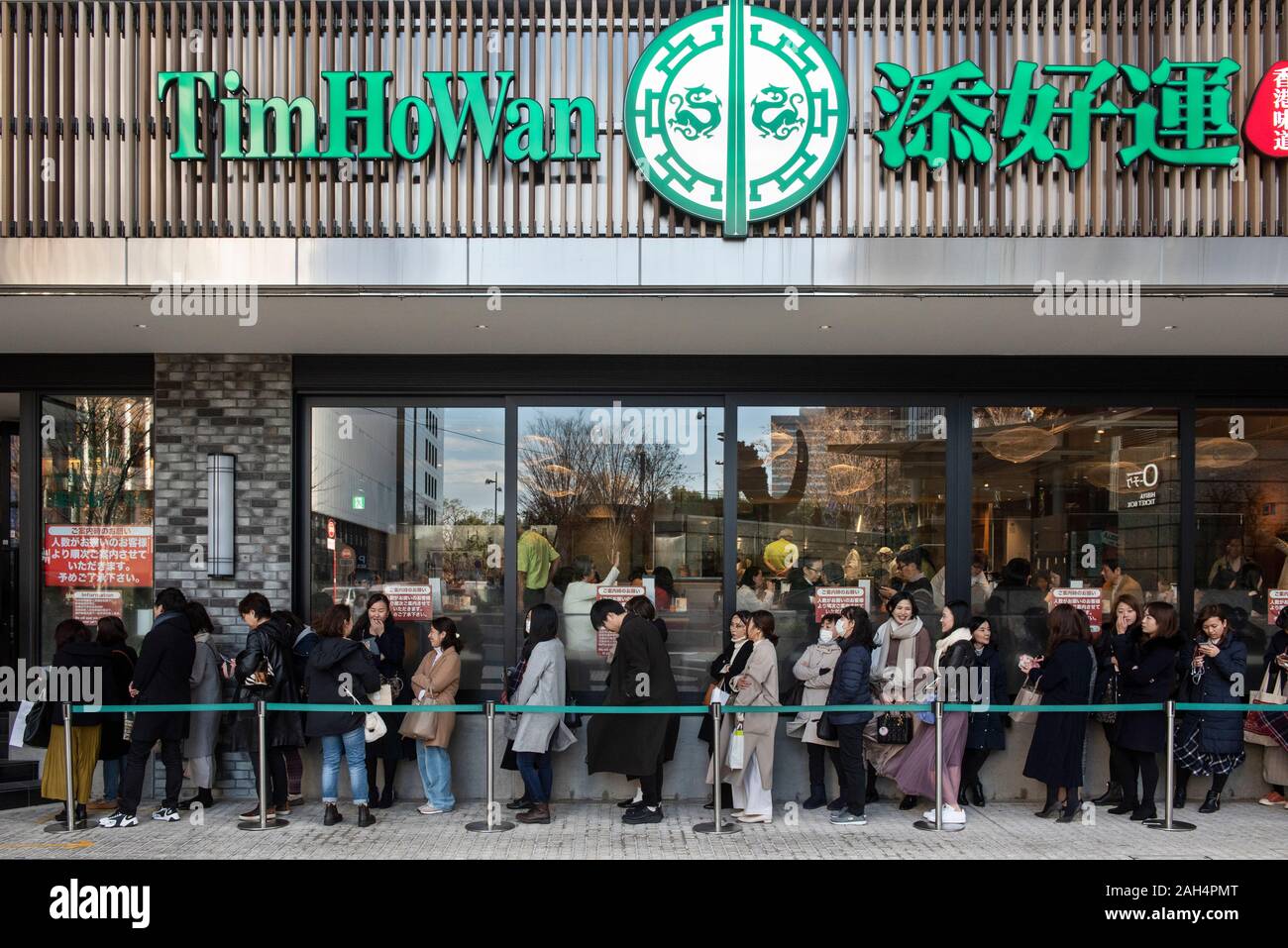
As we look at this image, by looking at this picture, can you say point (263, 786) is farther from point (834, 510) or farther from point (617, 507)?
point (834, 510)

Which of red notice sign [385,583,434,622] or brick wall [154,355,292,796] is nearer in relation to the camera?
brick wall [154,355,292,796]

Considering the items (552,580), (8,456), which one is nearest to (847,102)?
(552,580)

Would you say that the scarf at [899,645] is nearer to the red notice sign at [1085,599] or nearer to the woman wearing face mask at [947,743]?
the woman wearing face mask at [947,743]

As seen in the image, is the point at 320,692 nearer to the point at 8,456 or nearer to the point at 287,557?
the point at 287,557

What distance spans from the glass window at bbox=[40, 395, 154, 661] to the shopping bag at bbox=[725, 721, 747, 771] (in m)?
5.93

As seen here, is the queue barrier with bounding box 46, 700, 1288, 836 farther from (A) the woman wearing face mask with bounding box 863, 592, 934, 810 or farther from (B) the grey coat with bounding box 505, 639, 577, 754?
(A) the woman wearing face mask with bounding box 863, 592, 934, 810

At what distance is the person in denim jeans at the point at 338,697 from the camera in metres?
7.41

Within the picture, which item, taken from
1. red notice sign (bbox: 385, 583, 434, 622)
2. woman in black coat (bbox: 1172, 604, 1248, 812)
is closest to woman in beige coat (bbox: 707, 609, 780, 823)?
red notice sign (bbox: 385, 583, 434, 622)

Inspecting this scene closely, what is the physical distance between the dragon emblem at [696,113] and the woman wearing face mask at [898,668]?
4.23 meters

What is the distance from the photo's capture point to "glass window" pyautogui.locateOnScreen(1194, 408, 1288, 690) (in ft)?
30.7

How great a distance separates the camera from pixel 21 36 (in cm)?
741

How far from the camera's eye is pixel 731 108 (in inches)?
279

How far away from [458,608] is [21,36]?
19.6 feet

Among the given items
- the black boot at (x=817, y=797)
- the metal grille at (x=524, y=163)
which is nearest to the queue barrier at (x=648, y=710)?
the black boot at (x=817, y=797)
